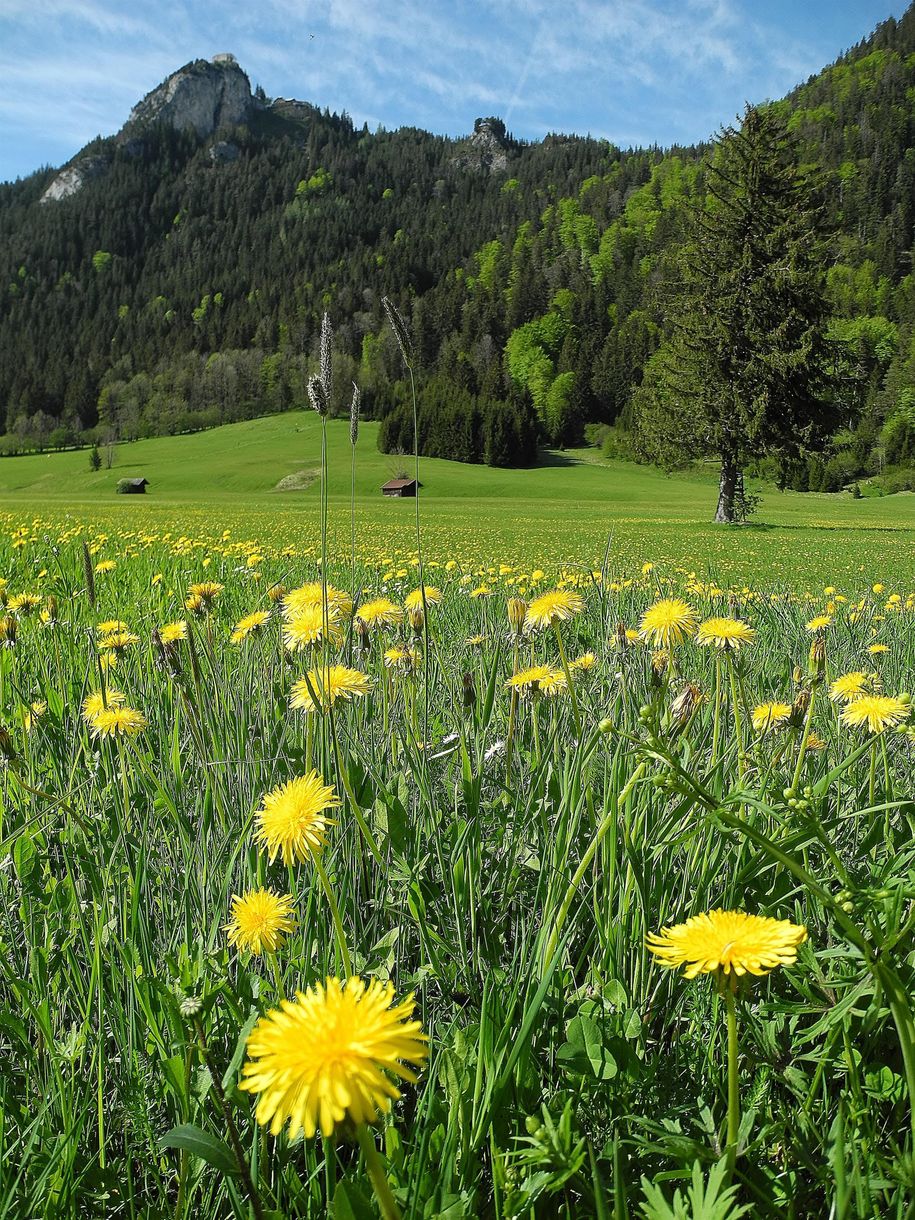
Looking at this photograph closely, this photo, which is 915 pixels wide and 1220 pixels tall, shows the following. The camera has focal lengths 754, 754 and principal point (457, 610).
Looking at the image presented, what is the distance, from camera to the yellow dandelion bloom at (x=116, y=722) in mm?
1783

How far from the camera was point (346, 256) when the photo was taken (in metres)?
142

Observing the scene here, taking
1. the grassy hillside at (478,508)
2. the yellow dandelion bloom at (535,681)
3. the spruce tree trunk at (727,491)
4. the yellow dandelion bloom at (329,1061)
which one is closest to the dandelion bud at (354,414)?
the yellow dandelion bloom at (535,681)

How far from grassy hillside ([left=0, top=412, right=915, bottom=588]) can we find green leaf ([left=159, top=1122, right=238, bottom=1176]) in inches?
130

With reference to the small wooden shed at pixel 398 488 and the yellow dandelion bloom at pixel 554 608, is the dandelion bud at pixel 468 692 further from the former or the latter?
the small wooden shed at pixel 398 488

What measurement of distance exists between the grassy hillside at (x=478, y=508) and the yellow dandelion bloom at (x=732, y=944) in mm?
3058

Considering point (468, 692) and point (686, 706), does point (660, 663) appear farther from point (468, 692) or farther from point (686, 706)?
point (468, 692)

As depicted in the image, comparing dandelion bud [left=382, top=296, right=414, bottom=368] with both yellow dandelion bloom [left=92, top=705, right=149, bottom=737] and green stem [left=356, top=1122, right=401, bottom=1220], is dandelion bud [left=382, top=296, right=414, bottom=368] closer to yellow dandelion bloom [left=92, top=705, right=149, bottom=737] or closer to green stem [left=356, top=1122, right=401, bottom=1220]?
yellow dandelion bloom [left=92, top=705, right=149, bottom=737]

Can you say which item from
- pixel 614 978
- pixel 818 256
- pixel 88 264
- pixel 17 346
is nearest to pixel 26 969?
pixel 614 978

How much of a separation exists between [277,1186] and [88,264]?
19101 cm

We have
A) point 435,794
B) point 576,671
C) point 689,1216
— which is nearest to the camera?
point 689,1216

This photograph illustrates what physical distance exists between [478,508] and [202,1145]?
84.0 feet

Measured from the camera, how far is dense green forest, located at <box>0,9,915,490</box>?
256ft

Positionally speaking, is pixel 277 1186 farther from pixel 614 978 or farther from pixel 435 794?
pixel 435 794

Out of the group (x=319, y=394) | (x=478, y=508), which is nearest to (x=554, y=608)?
(x=319, y=394)
